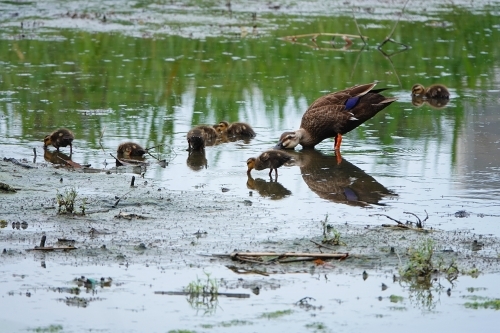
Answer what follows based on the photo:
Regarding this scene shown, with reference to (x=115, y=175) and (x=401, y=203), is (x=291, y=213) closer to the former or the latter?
(x=401, y=203)

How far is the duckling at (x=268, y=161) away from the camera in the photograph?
838 cm

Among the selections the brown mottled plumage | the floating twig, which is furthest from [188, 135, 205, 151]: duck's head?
the floating twig

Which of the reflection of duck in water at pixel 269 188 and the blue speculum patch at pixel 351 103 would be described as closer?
the reflection of duck in water at pixel 269 188

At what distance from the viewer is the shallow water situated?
208 inches

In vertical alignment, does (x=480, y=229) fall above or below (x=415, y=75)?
below

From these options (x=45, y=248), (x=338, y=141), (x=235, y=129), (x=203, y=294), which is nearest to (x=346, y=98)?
(x=338, y=141)

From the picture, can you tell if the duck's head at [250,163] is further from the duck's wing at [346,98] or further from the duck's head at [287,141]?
the duck's wing at [346,98]

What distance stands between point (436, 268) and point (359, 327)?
36.1 inches

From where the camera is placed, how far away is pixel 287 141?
9492 mm

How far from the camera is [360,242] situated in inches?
245

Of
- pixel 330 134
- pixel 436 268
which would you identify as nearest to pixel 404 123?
pixel 330 134

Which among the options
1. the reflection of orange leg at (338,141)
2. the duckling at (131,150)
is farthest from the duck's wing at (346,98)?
the duckling at (131,150)

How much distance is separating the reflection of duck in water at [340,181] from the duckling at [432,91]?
3187mm

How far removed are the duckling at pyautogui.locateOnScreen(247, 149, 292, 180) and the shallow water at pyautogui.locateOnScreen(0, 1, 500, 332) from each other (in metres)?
0.11
